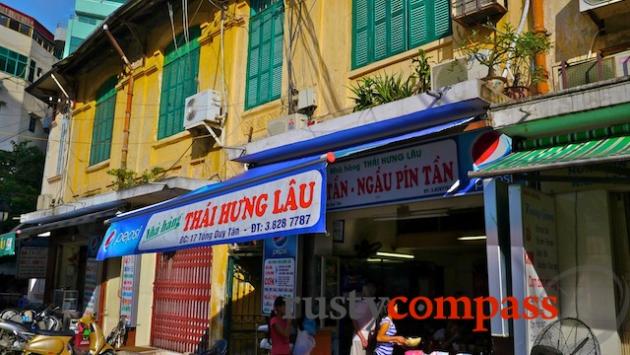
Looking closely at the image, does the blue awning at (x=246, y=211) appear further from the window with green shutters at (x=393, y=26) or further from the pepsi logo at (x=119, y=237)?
the window with green shutters at (x=393, y=26)

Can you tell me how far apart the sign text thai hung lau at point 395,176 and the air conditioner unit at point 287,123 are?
1.26 m

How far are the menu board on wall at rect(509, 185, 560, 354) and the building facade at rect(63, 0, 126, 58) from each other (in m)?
36.8

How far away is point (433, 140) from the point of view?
6852 millimetres

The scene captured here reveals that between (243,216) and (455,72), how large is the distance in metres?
3.28

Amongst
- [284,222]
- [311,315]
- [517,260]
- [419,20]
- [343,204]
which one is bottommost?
[311,315]

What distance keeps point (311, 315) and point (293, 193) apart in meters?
3.05

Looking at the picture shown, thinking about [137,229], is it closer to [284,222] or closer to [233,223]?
[233,223]

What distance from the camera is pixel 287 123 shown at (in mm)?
9164

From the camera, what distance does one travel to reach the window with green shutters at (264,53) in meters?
10.6

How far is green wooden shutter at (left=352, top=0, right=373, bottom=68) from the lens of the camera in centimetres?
885

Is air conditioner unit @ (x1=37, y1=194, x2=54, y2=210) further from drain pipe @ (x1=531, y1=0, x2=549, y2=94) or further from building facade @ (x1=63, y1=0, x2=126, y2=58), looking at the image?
building facade @ (x1=63, y1=0, x2=126, y2=58)

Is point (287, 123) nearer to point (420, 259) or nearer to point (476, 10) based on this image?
point (476, 10)

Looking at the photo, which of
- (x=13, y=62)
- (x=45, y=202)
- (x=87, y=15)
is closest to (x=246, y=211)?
(x=45, y=202)

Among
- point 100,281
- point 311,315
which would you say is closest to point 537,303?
point 311,315
